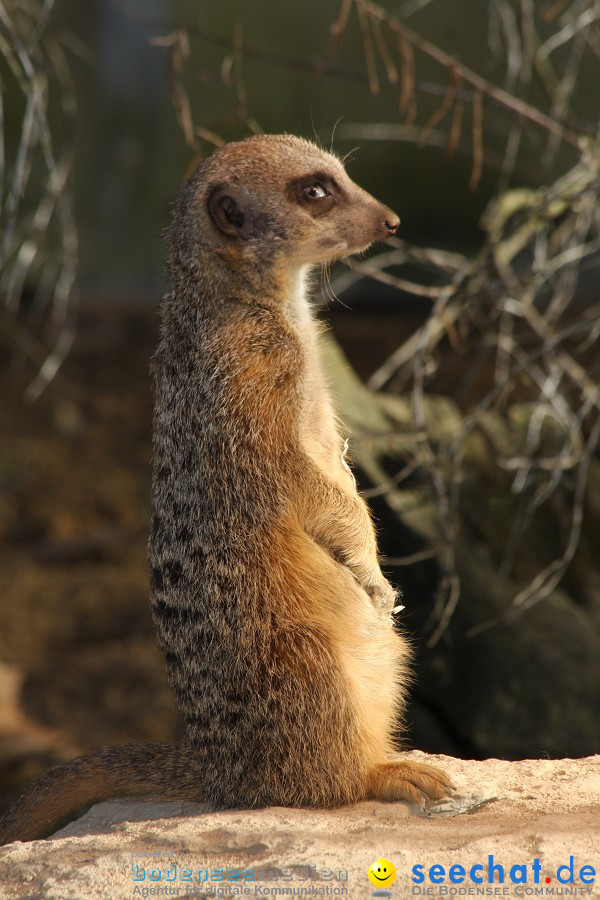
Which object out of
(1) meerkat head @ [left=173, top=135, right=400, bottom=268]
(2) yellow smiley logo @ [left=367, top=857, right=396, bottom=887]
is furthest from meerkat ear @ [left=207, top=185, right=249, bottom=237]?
(2) yellow smiley logo @ [left=367, top=857, right=396, bottom=887]

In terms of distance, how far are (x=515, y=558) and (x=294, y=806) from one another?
6.39 feet

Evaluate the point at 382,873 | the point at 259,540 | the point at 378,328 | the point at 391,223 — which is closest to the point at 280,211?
the point at 391,223

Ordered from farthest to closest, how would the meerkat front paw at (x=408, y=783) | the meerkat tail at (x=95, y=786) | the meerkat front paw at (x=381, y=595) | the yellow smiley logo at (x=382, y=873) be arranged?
the meerkat front paw at (x=381, y=595) → the meerkat tail at (x=95, y=786) → the meerkat front paw at (x=408, y=783) → the yellow smiley logo at (x=382, y=873)

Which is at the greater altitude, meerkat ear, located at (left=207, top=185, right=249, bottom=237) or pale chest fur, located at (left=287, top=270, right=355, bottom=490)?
meerkat ear, located at (left=207, top=185, right=249, bottom=237)

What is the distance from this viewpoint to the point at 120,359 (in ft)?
23.8

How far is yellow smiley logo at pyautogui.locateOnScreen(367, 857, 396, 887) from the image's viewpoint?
1778 millimetres

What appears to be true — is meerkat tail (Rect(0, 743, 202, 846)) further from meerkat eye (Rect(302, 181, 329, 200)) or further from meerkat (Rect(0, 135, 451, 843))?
meerkat eye (Rect(302, 181, 329, 200))

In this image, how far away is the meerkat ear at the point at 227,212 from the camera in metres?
2.43

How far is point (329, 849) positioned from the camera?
1.93 meters

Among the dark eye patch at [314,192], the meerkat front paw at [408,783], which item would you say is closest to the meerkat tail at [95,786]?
the meerkat front paw at [408,783]

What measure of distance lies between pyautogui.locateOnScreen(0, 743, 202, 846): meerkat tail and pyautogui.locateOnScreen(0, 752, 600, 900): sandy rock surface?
89 millimetres

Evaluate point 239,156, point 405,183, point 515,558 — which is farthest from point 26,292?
point 239,156

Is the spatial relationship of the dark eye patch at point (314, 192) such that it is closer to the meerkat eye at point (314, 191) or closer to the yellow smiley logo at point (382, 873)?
the meerkat eye at point (314, 191)

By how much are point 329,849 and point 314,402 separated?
3.39 feet
